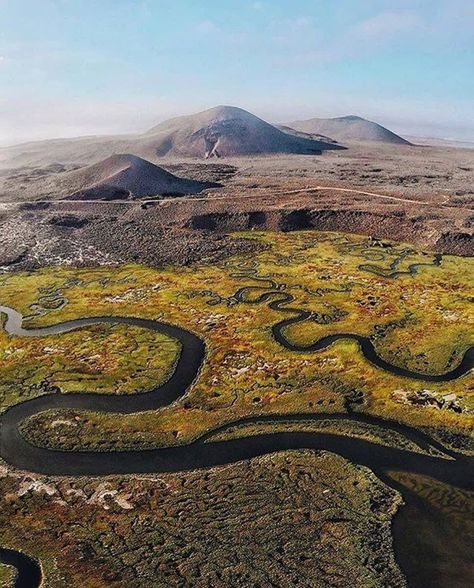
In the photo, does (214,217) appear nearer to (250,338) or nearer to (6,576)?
(250,338)

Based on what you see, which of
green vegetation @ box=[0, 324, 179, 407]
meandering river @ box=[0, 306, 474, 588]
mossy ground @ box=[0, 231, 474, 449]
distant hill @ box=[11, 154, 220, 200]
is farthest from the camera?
distant hill @ box=[11, 154, 220, 200]

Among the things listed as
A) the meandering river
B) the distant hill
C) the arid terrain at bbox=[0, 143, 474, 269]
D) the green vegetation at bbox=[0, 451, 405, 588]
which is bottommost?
the green vegetation at bbox=[0, 451, 405, 588]

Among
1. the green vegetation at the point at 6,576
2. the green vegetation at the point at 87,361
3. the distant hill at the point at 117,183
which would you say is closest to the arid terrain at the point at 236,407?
the green vegetation at the point at 6,576

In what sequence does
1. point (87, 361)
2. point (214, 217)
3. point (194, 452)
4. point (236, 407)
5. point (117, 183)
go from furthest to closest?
1. point (117, 183)
2. point (214, 217)
3. point (87, 361)
4. point (236, 407)
5. point (194, 452)

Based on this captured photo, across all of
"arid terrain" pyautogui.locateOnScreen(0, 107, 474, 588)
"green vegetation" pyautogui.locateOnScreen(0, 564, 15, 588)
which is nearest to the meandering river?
"arid terrain" pyautogui.locateOnScreen(0, 107, 474, 588)

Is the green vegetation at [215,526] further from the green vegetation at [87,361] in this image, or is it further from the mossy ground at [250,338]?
the green vegetation at [87,361]

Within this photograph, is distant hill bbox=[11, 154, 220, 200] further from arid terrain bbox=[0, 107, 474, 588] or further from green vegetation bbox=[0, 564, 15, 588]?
green vegetation bbox=[0, 564, 15, 588]

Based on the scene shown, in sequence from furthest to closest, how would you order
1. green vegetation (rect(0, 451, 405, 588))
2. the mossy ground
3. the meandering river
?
the mossy ground
the meandering river
green vegetation (rect(0, 451, 405, 588))

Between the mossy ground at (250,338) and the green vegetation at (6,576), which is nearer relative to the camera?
the green vegetation at (6,576)

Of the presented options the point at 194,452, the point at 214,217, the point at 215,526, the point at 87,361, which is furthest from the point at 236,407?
the point at 214,217
